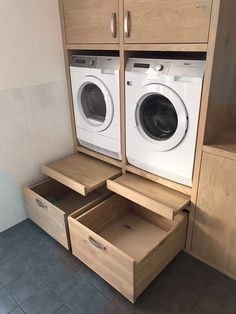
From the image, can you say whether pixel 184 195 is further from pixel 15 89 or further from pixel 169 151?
pixel 15 89

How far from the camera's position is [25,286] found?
1467 millimetres

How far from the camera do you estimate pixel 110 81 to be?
1.67m

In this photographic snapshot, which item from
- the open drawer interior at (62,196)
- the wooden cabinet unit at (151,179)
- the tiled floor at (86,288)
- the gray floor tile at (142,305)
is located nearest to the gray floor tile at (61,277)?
the tiled floor at (86,288)

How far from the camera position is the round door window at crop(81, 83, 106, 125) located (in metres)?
1.91

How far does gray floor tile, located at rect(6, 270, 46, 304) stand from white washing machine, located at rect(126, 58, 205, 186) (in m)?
0.92

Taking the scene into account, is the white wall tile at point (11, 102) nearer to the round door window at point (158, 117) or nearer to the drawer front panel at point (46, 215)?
the drawer front panel at point (46, 215)

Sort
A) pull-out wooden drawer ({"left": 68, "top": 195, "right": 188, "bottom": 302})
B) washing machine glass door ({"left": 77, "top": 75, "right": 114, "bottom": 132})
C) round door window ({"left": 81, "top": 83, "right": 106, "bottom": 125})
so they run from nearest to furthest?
pull-out wooden drawer ({"left": 68, "top": 195, "right": 188, "bottom": 302})
washing machine glass door ({"left": 77, "top": 75, "right": 114, "bottom": 132})
round door window ({"left": 81, "top": 83, "right": 106, "bottom": 125})

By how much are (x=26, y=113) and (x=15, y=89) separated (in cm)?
18

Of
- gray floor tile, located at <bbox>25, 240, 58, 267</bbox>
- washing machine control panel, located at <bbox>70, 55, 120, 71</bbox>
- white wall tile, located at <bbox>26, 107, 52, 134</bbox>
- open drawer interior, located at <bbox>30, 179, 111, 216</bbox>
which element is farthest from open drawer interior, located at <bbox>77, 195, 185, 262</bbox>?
washing machine control panel, located at <bbox>70, 55, 120, 71</bbox>

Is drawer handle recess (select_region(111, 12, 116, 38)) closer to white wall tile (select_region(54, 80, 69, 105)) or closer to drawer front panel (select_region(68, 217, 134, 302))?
white wall tile (select_region(54, 80, 69, 105))

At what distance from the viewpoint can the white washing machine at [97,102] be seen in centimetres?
169

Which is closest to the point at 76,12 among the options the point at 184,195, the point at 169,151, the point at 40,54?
the point at 40,54

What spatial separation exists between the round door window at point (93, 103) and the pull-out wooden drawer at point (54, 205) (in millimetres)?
551

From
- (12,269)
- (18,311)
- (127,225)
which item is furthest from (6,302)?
(127,225)
